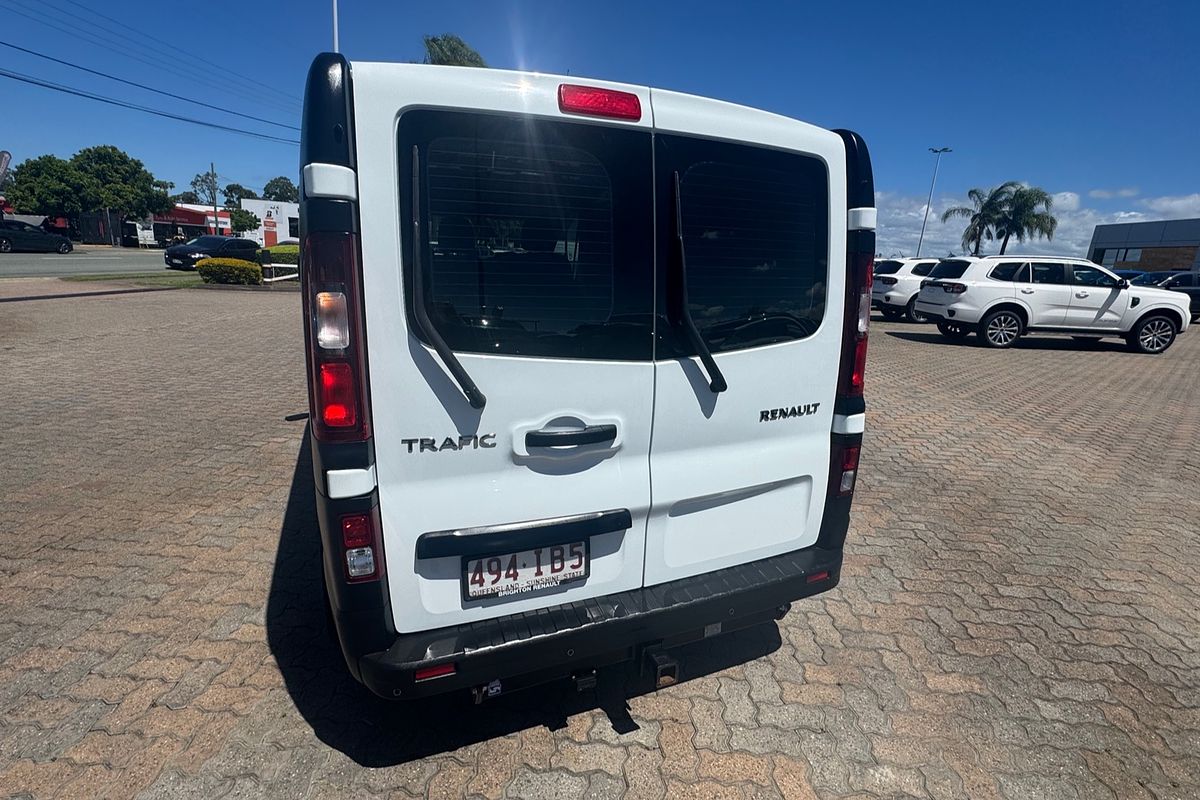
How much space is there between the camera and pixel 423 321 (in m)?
1.71

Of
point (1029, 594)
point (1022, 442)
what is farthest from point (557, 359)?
point (1022, 442)

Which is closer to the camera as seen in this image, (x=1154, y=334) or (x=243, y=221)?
(x=1154, y=334)

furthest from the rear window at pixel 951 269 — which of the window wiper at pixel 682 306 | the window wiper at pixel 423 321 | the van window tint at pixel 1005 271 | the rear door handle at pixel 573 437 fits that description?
the window wiper at pixel 423 321

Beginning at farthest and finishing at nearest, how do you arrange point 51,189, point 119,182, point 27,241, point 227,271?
point 119,182
point 51,189
point 27,241
point 227,271

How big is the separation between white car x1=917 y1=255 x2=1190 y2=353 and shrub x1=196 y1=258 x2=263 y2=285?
66.4ft

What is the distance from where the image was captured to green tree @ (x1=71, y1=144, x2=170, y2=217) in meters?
48.3

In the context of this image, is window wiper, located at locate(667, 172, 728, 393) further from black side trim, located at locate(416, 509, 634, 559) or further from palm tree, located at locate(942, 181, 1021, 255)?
palm tree, located at locate(942, 181, 1021, 255)

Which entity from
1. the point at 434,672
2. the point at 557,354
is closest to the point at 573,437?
the point at 557,354

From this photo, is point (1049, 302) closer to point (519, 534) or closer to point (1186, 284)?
point (519, 534)

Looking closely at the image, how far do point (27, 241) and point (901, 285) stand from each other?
4083 centimetres

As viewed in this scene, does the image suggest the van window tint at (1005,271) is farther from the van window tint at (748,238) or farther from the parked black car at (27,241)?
the parked black car at (27,241)

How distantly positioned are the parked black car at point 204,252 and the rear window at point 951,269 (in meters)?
25.8

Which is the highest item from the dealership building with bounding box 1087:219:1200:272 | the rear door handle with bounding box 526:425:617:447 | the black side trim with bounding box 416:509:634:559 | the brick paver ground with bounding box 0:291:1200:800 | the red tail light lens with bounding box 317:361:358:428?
the dealership building with bounding box 1087:219:1200:272

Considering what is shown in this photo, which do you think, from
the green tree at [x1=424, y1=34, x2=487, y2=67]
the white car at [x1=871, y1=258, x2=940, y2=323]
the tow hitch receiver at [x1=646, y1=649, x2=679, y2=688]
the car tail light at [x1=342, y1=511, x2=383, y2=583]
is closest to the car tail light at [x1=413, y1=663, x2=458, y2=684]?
the car tail light at [x1=342, y1=511, x2=383, y2=583]
